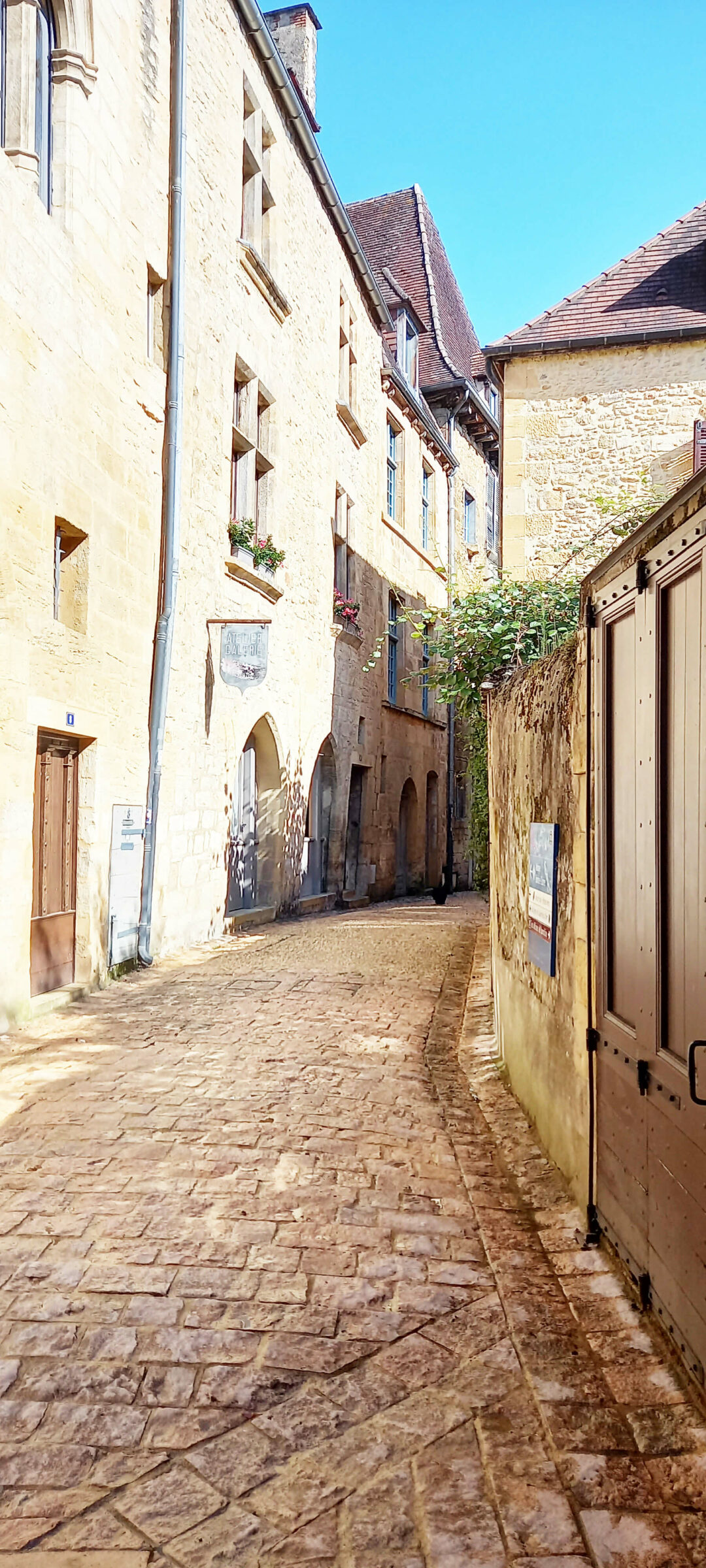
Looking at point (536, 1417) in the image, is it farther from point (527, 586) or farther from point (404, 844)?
point (404, 844)

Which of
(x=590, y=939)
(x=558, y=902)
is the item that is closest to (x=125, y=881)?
(x=558, y=902)

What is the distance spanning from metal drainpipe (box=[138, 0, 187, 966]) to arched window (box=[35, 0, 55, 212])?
1971 millimetres

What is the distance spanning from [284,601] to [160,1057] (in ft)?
25.1

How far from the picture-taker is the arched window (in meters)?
6.78

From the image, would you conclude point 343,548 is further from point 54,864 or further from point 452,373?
point 54,864

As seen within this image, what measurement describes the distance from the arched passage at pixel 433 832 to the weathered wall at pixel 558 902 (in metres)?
14.2

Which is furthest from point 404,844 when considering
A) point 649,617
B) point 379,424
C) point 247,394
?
point 649,617

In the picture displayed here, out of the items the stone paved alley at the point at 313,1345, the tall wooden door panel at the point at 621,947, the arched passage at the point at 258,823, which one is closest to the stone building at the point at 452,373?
the arched passage at the point at 258,823

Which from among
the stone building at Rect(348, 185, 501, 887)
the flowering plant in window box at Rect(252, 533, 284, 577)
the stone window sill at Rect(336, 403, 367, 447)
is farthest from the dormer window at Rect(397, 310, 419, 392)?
the flowering plant in window box at Rect(252, 533, 284, 577)

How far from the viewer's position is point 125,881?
8109 mm

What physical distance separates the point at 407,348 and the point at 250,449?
32.1 feet

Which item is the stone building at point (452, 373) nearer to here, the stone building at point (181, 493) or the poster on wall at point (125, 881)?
the stone building at point (181, 493)

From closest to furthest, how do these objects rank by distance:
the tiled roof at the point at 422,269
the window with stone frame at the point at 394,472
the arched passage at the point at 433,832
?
the window with stone frame at the point at 394,472 → the arched passage at the point at 433,832 → the tiled roof at the point at 422,269

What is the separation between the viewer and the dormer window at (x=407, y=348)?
19.4 meters
